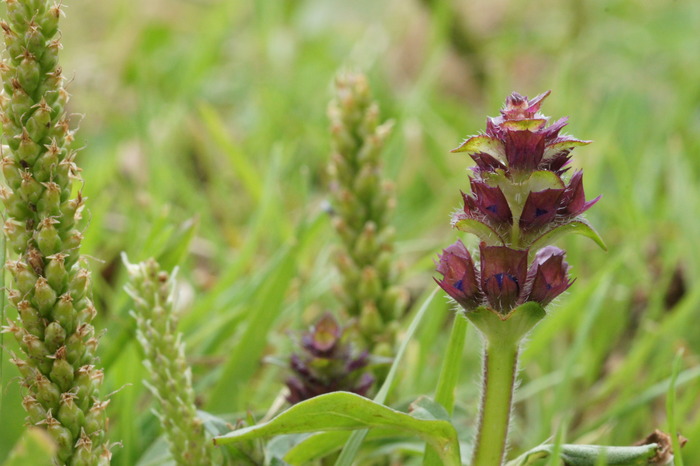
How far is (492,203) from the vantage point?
104 cm

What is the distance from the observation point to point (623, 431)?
5.67 feet

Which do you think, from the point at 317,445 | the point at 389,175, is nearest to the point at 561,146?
the point at 317,445

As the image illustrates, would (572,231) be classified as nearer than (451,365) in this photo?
Yes

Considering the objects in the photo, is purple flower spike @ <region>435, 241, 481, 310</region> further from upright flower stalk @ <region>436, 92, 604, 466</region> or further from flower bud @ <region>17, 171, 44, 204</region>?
flower bud @ <region>17, 171, 44, 204</region>

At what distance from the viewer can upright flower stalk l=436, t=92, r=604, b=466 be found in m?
1.03

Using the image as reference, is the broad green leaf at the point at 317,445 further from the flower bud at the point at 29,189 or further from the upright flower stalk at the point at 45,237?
the flower bud at the point at 29,189

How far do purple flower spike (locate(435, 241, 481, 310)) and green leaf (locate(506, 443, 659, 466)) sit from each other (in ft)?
0.73

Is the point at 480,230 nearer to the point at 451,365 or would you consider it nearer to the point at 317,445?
the point at 451,365

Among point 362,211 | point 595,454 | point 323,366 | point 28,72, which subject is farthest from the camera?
point 362,211

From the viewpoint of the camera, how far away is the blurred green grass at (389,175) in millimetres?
1793

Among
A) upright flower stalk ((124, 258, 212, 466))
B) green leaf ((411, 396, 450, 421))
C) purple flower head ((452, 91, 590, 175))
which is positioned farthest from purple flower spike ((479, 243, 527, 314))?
upright flower stalk ((124, 258, 212, 466))

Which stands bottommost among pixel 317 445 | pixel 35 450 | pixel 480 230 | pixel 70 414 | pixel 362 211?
pixel 35 450

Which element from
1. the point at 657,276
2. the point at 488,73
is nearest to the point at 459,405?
the point at 657,276

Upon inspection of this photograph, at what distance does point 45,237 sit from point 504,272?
0.57 m
